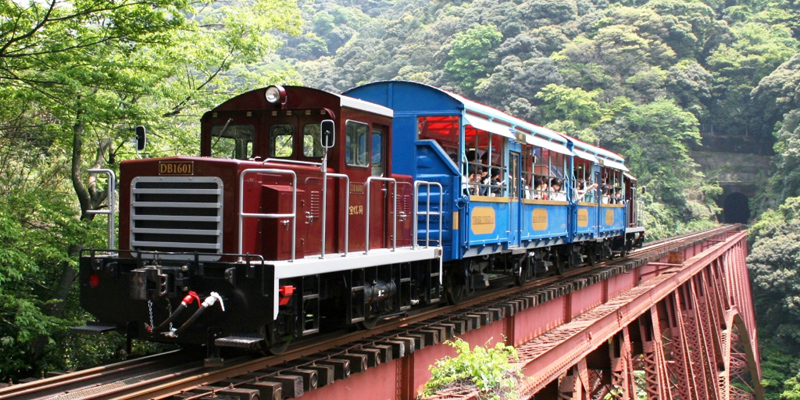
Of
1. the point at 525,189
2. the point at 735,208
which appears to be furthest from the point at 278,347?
the point at 735,208

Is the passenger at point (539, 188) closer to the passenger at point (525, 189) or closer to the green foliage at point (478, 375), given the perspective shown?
the passenger at point (525, 189)

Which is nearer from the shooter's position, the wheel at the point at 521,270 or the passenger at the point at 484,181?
the passenger at the point at 484,181

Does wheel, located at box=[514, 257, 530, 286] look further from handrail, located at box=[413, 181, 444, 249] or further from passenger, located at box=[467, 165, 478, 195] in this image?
handrail, located at box=[413, 181, 444, 249]

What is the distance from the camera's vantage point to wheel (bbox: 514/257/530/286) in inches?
571

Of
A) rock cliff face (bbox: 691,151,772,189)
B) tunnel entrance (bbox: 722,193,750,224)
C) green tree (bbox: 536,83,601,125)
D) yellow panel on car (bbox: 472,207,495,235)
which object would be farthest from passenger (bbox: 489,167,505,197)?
tunnel entrance (bbox: 722,193,750,224)

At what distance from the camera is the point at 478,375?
8023mm

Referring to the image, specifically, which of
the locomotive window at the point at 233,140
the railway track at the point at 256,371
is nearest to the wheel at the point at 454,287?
the railway track at the point at 256,371

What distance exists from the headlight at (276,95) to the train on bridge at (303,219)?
2cm

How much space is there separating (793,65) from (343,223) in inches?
2644

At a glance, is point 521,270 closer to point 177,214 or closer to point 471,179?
point 471,179

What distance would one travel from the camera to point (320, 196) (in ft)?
27.1

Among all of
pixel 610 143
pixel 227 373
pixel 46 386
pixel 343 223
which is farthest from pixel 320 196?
pixel 610 143

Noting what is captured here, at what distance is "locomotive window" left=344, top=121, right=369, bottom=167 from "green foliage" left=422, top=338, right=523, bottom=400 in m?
2.69

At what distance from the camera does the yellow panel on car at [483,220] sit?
37.8 ft
